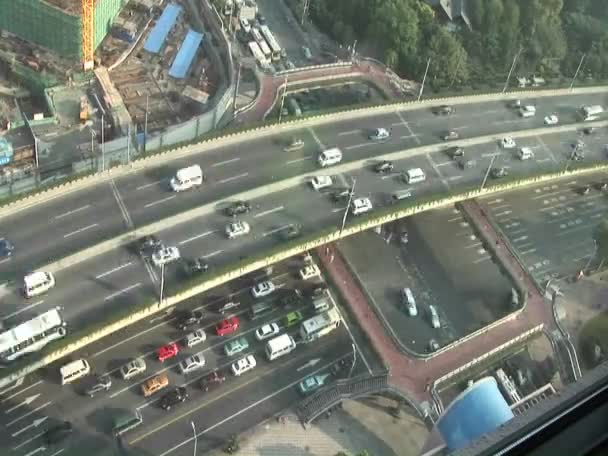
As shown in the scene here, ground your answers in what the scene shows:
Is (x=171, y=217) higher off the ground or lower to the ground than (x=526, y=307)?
higher

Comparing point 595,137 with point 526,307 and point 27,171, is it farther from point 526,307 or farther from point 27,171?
point 27,171

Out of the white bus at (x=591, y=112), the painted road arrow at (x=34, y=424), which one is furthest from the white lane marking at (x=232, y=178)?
the white bus at (x=591, y=112)

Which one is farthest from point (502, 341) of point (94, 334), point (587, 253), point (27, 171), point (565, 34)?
point (565, 34)

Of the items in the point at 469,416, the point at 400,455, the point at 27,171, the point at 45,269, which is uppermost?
the point at 469,416

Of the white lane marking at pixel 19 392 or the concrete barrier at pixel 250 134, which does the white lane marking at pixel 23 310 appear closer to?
the white lane marking at pixel 19 392

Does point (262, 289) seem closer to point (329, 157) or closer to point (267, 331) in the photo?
point (267, 331)

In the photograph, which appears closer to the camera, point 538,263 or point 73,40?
point 538,263

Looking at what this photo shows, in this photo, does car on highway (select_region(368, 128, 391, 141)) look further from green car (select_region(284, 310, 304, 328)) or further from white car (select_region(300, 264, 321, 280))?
green car (select_region(284, 310, 304, 328))
